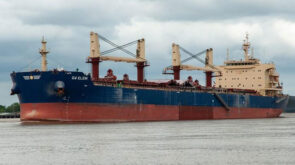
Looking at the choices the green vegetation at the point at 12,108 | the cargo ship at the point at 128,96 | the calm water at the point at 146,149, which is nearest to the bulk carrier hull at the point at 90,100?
the cargo ship at the point at 128,96

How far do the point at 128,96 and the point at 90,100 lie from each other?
484cm

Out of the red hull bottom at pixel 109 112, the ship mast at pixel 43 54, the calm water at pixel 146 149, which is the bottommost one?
the calm water at pixel 146 149

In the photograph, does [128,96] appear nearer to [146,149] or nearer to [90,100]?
[90,100]

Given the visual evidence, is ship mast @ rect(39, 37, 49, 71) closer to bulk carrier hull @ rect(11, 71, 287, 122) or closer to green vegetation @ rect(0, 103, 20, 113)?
bulk carrier hull @ rect(11, 71, 287, 122)

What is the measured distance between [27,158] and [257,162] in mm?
9570

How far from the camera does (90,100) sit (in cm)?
4859

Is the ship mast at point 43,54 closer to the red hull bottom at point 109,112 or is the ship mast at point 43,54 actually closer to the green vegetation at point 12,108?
the red hull bottom at point 109,112

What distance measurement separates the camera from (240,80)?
2928 inches

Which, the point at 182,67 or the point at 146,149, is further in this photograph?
the point at 182,67

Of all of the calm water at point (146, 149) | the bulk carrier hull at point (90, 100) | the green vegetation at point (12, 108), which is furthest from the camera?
the green vegetation at point (12, 108)

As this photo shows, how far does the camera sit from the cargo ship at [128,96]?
47594 millimetres

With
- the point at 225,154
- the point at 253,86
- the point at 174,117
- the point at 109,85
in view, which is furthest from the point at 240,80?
the point at 225,154

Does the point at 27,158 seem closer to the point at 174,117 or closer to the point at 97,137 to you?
the point at 97,137

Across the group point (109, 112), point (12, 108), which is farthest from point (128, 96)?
point (12, 108)
